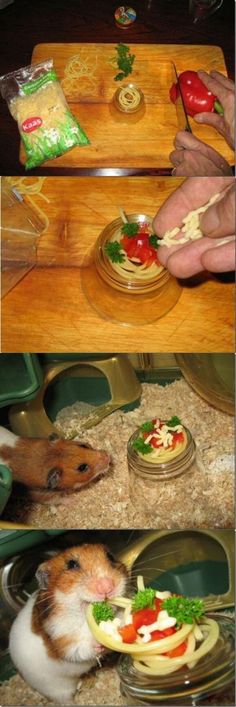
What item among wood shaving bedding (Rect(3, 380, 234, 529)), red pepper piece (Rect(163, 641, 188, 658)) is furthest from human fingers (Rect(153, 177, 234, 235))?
red pepper piece (Rect(163, 641, 188, 658))

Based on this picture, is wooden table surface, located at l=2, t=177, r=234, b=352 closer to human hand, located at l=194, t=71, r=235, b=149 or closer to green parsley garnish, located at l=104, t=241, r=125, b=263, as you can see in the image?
green parsley garnish, located at l=104, t=241, r=125, b=263

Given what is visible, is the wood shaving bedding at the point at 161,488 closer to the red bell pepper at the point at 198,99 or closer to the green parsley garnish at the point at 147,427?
the green parsley garnish at the point at 147,427

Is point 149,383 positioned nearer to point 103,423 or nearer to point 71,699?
point 103,423

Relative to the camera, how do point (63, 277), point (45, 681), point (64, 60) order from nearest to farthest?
point (45, 681), point (63, 277), point (64, 60)

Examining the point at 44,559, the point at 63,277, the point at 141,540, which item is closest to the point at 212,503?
the point at 141,540

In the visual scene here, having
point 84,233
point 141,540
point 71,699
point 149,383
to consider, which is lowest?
point 71,699

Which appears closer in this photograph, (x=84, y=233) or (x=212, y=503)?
(x=212, y=503)

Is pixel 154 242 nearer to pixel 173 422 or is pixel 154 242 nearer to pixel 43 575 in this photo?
pixel 173 422
